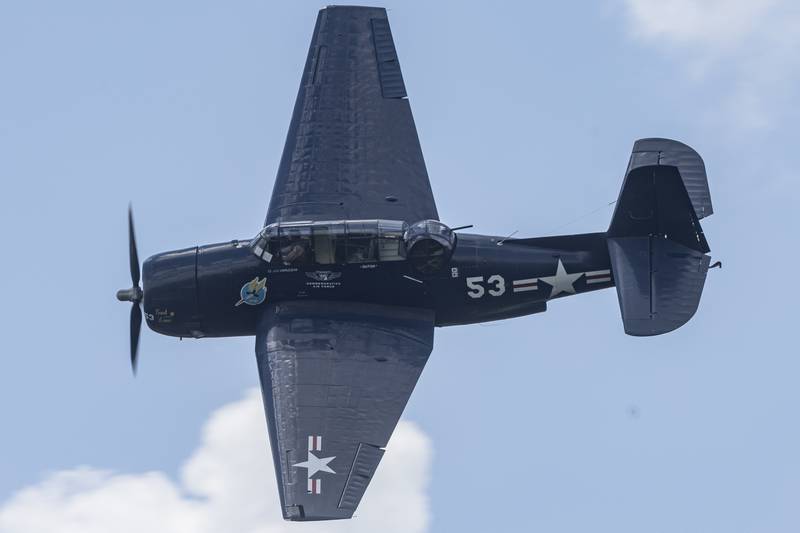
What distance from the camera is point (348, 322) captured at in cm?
4188

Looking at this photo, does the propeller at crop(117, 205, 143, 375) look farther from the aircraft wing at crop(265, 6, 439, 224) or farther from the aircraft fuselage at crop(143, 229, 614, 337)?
the aircraft wing at crop(265, 6, 439, 224)

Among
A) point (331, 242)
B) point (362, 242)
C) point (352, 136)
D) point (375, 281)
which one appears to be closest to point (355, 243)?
point (362, 242)

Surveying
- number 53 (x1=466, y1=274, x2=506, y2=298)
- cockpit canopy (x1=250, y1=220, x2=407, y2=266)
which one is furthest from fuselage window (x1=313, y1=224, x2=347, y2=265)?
number 53 (x1=466, y1=274, x2=506, y2=298)

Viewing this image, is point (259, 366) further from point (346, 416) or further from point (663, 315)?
point (663, 315)

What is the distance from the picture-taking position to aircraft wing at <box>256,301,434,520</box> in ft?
125

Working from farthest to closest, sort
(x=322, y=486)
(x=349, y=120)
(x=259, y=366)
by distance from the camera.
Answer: (x=349, y=120) → (x=259, y=366) → (x=322, y=486)

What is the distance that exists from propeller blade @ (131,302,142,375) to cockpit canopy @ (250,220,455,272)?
Answer: 10.0 ft

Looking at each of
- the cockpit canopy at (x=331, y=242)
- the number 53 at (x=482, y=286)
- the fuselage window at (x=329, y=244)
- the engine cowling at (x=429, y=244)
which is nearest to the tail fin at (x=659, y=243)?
the number 53 at (x=482, y=286)

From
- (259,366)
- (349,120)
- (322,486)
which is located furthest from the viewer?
(349,120)

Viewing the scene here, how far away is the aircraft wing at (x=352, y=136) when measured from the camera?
43.1m

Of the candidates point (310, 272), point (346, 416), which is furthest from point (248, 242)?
point (346, 416)

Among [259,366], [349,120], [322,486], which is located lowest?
[322,486]

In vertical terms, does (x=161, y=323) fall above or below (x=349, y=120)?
below

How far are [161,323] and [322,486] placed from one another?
6687 millimetres
